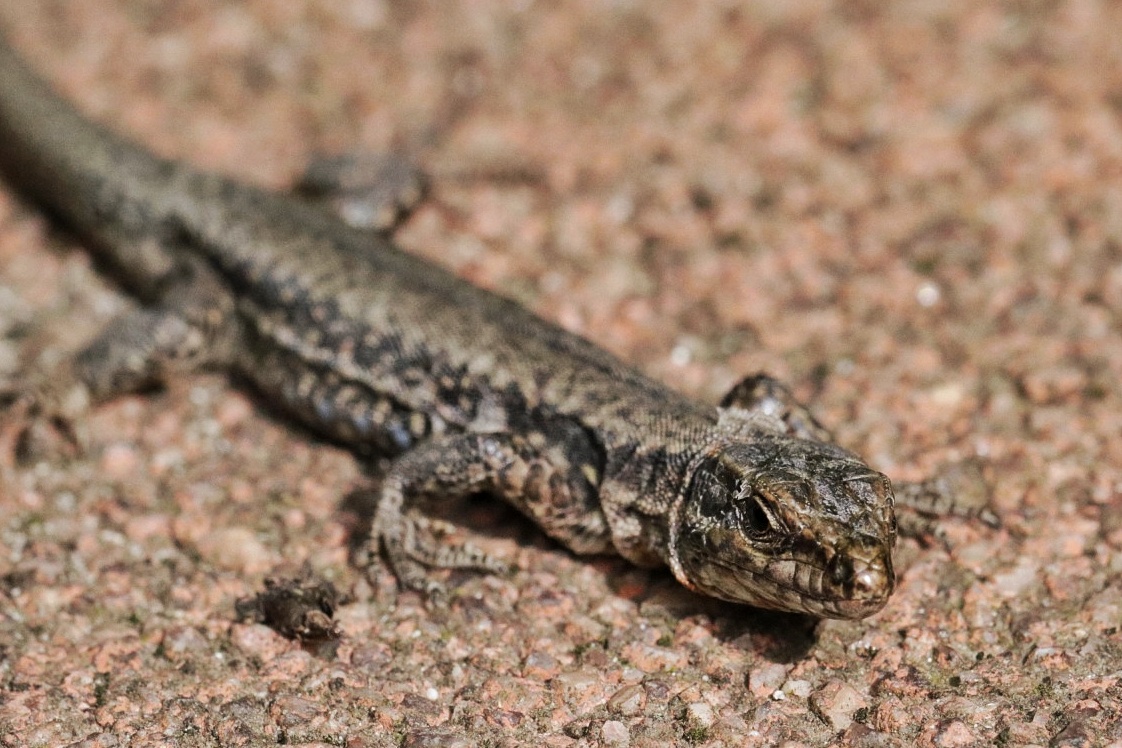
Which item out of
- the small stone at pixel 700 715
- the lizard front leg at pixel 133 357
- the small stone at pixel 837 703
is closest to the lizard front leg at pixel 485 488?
the small stone at pixel 700 715

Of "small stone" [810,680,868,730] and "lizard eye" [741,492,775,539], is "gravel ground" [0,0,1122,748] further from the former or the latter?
"lizard eye" [741,492,775,539]

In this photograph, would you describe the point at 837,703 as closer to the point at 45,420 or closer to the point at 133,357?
the point at 133,357

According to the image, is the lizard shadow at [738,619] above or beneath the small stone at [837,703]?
above

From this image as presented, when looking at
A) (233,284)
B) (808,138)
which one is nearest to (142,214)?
(233,284)

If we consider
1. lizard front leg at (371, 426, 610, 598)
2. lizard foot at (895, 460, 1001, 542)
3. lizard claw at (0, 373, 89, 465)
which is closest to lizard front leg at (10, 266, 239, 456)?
lizard claw at (0, 373, 89, 465)

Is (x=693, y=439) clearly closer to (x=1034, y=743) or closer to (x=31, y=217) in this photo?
(x=1034, y=743)

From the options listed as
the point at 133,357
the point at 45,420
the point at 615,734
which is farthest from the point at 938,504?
the point at 45,420

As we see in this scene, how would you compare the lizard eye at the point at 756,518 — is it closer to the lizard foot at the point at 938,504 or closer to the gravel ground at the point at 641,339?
the gravel ground at the point at 641,339
